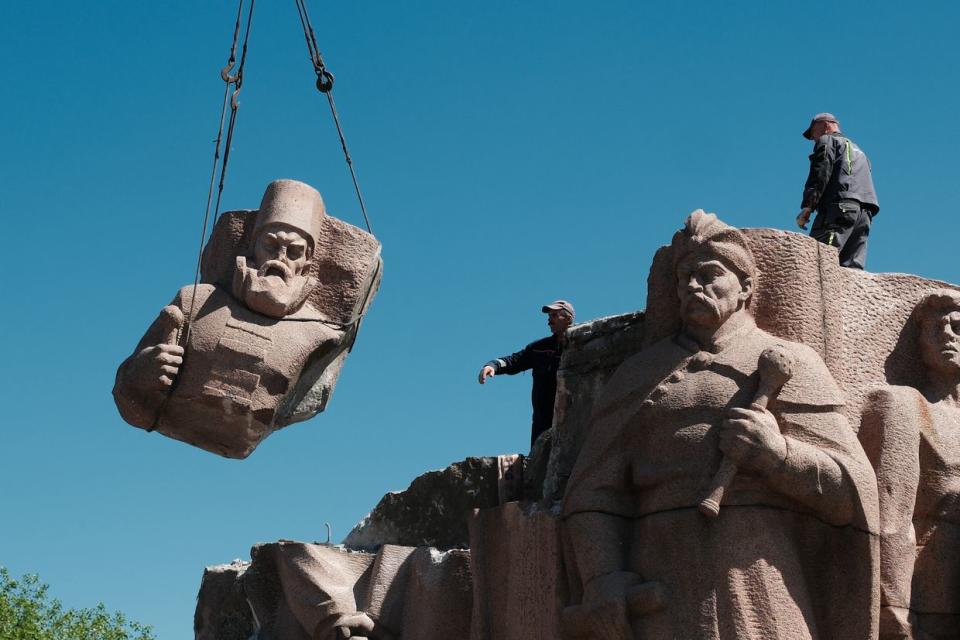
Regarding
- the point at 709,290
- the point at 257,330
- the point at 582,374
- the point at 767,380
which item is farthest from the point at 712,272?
the point at 257,330

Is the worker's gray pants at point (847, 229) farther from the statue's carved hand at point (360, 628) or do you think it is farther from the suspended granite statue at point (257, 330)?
the statue's carved hand at point (360, 628)

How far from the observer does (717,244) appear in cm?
779

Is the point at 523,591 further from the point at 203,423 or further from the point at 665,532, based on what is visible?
the point at 203,423

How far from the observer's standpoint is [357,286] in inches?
368

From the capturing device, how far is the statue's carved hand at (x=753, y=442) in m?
7.04

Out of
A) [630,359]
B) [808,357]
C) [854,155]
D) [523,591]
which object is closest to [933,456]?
[808,357]

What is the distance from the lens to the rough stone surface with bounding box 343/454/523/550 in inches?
364

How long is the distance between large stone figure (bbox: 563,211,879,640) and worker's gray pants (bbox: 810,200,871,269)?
2.54 m

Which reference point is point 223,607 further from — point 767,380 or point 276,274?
point 767,380

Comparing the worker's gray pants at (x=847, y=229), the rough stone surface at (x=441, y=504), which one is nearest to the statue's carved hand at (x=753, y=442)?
the rough stone surface at (x=441, y=504)

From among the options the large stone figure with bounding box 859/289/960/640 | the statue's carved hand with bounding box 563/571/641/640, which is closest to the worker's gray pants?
the large stone figure with bounding box 859/289/960/640

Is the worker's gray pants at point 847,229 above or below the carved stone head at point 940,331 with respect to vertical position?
above

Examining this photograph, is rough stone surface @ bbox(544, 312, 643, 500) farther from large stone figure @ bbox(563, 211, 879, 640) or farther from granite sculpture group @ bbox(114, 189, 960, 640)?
large stone figure @ bbox(563, 211, 879, 640)

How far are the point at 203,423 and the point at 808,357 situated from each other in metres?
3.40
